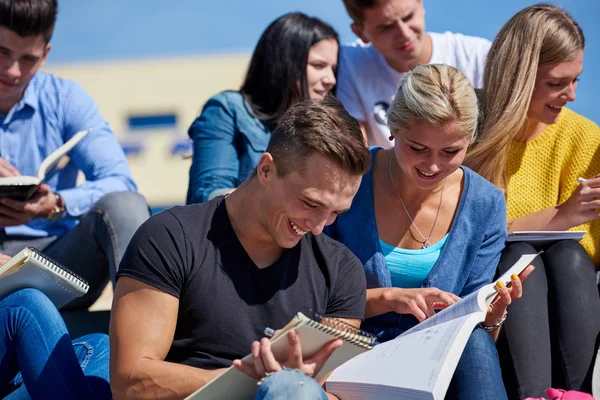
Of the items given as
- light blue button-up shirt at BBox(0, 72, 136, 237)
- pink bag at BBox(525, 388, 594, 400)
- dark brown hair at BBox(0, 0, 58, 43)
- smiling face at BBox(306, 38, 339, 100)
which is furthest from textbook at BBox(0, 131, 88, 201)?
pink bag at BBox(525, 388, 594, 400)

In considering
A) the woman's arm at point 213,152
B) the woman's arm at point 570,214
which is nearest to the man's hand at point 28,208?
the woman's arm at point 213,152

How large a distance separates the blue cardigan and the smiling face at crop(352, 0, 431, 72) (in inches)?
43.9

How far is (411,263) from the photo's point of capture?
2875 mm

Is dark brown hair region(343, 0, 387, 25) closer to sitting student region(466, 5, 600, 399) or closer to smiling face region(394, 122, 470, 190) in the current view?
sitting student region(466, 5, 600, 399)

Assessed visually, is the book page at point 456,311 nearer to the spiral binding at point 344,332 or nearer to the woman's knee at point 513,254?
the spiral binding at point 344,332

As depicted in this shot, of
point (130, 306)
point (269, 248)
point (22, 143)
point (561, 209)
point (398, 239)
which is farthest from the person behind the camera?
point (22, 143)

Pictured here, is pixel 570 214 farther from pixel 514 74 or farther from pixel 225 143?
pixel 225 143

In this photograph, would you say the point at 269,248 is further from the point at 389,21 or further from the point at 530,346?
the point at 389,21

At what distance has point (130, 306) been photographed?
2.21 meters

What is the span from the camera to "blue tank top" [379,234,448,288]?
2.87 metres

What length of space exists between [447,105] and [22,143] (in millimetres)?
1922

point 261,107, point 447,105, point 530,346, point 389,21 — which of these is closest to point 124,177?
point 261,107

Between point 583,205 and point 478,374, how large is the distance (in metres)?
0.96

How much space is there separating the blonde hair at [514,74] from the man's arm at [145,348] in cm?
153
